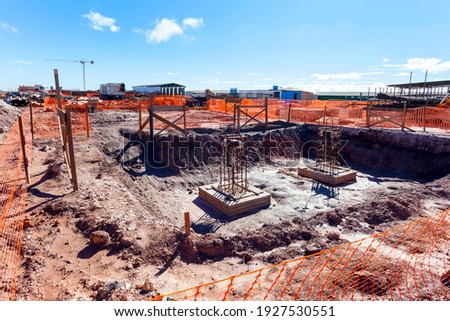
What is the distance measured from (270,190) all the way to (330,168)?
10.9 ft

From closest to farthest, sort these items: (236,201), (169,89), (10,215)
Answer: (10,215) < (236,201) < (169,89)

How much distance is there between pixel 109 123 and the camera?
18.9 m

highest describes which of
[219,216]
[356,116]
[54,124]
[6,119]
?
[356,116]

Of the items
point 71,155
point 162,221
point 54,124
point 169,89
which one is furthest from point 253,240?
point 169,89

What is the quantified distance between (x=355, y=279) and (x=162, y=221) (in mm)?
5042

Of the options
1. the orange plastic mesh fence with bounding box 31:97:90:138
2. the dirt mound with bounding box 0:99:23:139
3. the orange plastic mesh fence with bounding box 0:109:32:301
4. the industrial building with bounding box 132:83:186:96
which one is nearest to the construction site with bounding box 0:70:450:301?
the orange plastic mesh fence with bounding box 0:109:32:301

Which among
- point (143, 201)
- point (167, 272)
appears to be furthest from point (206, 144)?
point (167, 272)

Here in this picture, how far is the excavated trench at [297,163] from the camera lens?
7023mm

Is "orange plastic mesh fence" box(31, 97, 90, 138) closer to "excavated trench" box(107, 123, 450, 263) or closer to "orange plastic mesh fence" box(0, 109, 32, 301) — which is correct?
"excavated trench" box(107, 123, 450, 263)

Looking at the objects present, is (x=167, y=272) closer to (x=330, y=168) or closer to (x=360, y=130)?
(x=330, y=168)

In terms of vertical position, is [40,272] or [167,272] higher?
[40,272]

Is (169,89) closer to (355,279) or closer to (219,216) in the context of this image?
(219,216)

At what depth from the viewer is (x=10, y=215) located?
645 cm

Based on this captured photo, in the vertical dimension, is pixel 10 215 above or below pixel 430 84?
below
